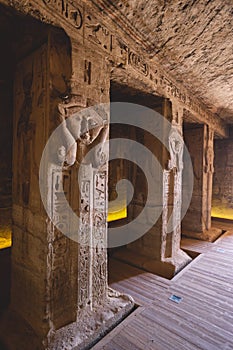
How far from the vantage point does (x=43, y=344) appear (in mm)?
1912

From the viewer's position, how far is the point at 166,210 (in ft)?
13.1

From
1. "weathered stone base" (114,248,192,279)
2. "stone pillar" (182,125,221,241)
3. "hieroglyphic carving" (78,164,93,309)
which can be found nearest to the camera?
"hieroglyphic carving" (78,164,93,309)

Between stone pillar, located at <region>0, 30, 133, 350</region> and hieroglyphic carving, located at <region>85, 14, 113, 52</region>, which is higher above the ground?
hieroglyphic carving, located at <region>85, 14, 113, 52</region>

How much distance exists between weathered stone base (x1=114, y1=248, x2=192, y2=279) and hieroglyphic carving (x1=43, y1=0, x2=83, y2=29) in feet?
12.5

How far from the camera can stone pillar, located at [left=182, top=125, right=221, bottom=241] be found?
5.92 metres

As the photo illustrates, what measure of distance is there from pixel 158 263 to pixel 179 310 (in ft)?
3.89

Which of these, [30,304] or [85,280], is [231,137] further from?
[30,304]

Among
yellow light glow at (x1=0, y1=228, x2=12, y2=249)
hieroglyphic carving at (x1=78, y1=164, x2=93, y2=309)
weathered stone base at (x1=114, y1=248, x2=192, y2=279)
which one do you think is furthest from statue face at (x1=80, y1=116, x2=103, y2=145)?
weathered stone base at (x1=114, y1=248, x2=192, y2=279)

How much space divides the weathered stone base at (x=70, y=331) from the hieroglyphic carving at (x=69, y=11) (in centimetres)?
303

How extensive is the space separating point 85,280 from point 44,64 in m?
2.32

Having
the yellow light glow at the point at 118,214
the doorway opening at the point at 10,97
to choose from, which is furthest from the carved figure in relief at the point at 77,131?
the yellow light glow at the point at 118,214

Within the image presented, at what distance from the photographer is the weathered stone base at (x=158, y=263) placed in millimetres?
3738

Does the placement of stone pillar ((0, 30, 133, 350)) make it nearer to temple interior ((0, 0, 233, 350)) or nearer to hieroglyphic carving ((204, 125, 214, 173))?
temple interior ((0, 0, 233, 350))

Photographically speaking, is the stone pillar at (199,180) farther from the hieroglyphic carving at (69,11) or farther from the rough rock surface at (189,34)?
the hieroglyphic carving at (69,11)
